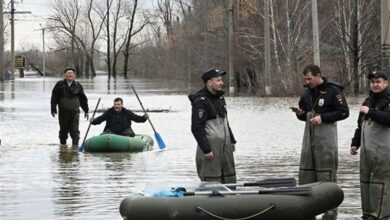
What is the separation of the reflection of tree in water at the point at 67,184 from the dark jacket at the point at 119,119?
0.96 metres

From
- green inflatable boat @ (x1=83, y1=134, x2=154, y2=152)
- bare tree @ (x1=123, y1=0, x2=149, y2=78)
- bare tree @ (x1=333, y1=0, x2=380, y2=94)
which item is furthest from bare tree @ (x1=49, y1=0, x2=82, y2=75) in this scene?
green inflatable boat @ (x1=83, y1=134, x2=154, y2=152)

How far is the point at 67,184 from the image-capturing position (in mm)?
12617

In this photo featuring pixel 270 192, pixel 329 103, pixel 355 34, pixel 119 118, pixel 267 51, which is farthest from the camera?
pixel 355 34

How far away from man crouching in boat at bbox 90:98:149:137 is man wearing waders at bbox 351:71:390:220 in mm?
9092

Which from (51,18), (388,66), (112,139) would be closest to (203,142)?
(388,66)

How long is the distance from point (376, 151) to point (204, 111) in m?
1.92

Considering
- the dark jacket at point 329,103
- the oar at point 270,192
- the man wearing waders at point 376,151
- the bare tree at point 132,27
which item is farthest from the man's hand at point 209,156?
the bare tree at point 132,27

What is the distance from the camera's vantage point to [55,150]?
712 inches

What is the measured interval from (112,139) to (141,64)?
107870 mm

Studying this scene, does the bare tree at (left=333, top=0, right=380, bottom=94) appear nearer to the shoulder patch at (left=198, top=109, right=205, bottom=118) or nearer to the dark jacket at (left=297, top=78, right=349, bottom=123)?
the dark jacket at (left=297, top=78, right=349, bottom=123)

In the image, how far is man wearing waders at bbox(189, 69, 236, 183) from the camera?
9133 millimetres

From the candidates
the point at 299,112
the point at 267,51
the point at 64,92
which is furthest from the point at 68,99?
the point at 267,51

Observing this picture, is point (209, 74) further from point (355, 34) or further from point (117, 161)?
point (355, 34)

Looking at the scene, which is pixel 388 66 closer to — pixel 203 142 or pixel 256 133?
pixel 203 142
